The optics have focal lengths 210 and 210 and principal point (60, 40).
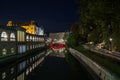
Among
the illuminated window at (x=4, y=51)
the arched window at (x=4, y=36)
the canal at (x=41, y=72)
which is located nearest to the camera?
the canal at (x=41, y=72)

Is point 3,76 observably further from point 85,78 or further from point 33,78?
point 85,78

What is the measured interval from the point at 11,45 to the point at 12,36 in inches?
122

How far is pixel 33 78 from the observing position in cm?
2786

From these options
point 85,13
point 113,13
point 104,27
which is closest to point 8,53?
point 85,13

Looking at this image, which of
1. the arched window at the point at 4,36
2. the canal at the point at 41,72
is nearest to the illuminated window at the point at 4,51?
the arched window at the point at 4,36

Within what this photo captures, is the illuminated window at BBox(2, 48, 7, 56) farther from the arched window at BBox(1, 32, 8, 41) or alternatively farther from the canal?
the canal

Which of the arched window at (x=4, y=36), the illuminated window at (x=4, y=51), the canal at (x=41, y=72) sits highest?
the arched window at (x=4, y=36)

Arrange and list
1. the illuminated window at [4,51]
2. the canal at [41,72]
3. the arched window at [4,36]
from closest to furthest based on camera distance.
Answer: the canal at [41,72]
the illuminated window at [4,51]
the arched window at [4,36]

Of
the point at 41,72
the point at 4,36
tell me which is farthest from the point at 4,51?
the point at 41,72

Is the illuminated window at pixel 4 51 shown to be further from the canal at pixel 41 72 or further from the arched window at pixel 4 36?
the canal at pixel 41 72

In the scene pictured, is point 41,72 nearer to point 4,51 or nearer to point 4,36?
point 4,51

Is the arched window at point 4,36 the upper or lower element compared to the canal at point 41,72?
upper

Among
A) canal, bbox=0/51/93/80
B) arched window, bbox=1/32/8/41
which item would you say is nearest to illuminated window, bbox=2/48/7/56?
arched window, bbox=1/32/8/41

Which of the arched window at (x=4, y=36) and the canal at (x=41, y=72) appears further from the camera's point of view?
the arched window at (x=4, y=36)
